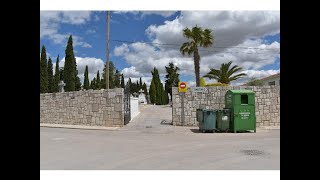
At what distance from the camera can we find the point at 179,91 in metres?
16.9

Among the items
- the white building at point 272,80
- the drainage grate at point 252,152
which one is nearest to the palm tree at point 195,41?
the white building at point 272,80

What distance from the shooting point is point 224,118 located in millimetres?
14180

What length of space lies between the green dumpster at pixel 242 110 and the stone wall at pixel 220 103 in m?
2.49

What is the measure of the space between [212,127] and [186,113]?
110 inches

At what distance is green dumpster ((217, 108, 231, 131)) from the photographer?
14156 millimetres

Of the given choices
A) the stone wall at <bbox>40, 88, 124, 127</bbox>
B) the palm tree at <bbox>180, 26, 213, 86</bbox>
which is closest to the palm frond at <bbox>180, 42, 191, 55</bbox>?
the palm tree at <bbox>180, 26, 213, 86</bbox>

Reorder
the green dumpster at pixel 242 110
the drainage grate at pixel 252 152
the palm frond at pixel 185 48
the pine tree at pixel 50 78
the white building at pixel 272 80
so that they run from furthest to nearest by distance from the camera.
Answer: the pine tree at pixel 50 78
the white building at pixel 272 80
the palm frond at pixel 185 48
the green dumpster at pixel 242 110
the drainage grate at pixel 252 152

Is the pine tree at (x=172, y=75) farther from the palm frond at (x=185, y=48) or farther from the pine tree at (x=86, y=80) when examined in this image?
the palm frond at (x=185, y=48)

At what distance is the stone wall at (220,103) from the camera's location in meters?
16.7

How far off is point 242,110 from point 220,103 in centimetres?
277

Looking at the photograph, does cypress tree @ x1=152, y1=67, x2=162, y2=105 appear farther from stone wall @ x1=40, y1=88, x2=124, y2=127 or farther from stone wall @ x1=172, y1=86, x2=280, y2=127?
stone wall @ x1=172, y1=86, x2=280, y2=127

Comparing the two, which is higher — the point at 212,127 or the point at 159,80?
the point at 159,80
